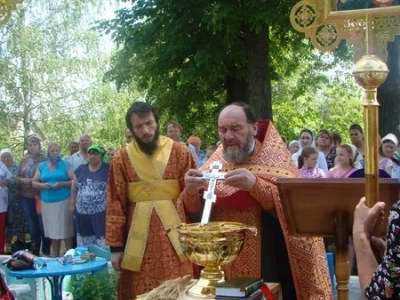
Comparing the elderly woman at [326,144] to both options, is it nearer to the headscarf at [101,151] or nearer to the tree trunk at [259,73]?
the headscarf at [101,151]

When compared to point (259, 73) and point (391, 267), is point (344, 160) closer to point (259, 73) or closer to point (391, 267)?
point (391, 267)

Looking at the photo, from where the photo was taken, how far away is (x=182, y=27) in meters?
11.8

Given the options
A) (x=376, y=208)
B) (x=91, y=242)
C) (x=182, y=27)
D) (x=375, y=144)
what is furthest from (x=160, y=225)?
(x=182, y=27)

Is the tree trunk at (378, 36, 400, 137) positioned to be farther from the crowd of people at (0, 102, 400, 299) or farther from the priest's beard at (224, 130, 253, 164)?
the priest's beard at (224, 130, 253, 164)

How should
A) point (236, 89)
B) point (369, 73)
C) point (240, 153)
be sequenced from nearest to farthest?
point (369, 73) < point (240, 153) < point (236, 89)

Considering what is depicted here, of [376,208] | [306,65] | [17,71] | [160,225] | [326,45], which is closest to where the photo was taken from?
[376,208]

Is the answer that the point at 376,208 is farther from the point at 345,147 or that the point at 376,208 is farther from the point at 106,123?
the point at 106,123

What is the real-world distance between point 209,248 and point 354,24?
1.18m

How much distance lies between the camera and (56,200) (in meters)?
8.25

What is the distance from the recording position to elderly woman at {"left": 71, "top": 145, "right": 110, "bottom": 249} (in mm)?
7500

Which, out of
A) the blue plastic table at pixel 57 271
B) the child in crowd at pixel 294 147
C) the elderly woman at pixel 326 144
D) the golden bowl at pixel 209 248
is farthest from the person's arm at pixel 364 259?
the child in crowd at pixel 294 147

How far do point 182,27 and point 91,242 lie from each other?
539 centimetres

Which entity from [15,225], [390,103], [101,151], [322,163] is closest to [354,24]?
[322,163]

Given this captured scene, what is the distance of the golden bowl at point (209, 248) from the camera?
9.39 feet
